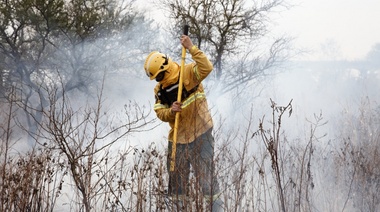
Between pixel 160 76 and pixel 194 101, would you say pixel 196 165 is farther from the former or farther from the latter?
pixel 160 76

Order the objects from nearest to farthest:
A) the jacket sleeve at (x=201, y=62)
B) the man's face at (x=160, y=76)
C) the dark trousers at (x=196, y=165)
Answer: the dark trousers at (x=196, y=165) < the jacket sleeve at (x=201, y=62) < the man's face at (x=160, y=76)

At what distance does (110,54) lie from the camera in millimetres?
13984

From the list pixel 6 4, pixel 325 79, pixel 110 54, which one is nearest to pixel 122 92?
pixel 110 54

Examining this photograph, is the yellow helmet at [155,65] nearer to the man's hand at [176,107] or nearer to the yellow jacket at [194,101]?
the yellow jacket at [194,101]

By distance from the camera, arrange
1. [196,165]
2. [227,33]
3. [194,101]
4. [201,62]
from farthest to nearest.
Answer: [227,33], [194,101], [201,62], [196,165]

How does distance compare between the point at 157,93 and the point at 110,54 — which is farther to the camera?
the point at 110,54

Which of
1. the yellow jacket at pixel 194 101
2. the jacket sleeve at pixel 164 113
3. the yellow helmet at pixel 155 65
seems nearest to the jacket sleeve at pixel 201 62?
the yellow jacket at pixel 194 101

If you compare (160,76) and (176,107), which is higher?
(160,76)

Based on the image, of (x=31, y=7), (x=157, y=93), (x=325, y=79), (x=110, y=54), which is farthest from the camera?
(x=325, y=79)

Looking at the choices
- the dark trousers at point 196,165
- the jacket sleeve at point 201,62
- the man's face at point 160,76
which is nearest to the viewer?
the dark trousers at point 196,165

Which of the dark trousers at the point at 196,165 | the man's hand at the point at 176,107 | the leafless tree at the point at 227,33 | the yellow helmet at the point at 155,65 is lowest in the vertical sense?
the dark trousers at the point at 196,165

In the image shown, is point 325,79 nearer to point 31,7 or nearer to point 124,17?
point 124,17

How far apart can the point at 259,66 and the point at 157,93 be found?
835 cm

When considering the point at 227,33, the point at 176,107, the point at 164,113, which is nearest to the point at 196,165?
the point at 176,107
